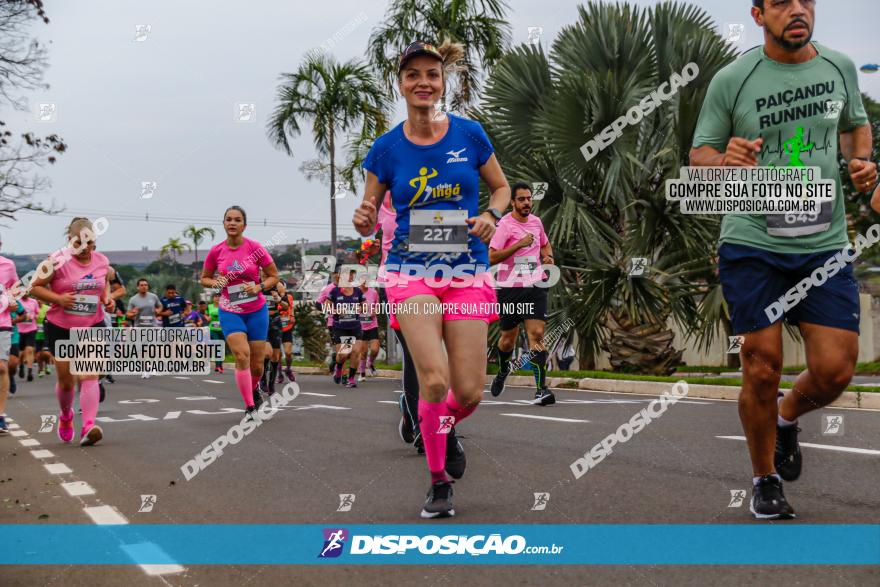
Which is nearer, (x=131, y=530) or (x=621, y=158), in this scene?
(x=131, y=530)

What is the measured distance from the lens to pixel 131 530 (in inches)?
191

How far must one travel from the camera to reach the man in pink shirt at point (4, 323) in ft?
33.5

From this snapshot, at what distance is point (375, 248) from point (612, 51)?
9970 mm

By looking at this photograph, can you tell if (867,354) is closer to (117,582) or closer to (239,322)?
(239,322)

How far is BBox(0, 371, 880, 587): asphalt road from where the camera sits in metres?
3.86

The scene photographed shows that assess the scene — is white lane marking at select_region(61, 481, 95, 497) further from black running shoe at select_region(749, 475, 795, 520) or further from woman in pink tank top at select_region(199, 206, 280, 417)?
black running shoe at select_region(749, 475, 795, 520)

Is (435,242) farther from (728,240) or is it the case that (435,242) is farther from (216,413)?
(216,413)

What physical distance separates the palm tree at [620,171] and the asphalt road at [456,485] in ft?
14.5

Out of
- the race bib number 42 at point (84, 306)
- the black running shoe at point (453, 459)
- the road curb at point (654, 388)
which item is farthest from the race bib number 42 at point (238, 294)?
the road curb at point (654, 388)

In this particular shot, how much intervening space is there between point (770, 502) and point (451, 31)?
72.4 ft

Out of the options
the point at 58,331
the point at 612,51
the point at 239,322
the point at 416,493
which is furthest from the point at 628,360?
the point at 416,493

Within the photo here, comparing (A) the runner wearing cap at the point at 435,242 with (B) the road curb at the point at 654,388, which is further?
(B) the road curb at the point at 654,388

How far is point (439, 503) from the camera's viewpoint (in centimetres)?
481

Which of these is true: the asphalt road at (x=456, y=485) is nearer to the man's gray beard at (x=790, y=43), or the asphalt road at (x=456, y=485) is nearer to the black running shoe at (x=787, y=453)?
the black running shoe at (x=787, y=453)
